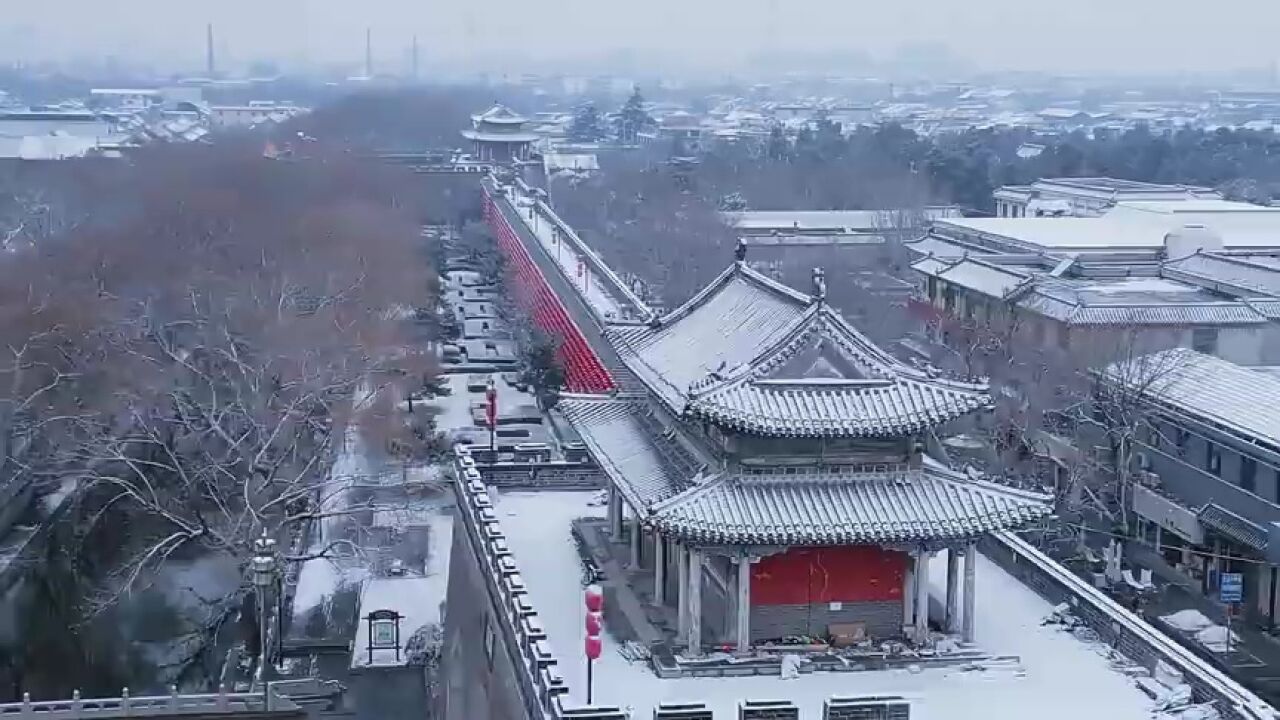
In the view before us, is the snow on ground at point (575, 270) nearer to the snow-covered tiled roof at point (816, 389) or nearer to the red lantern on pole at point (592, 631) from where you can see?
the snow-covered tiled roof at point (816, 389)

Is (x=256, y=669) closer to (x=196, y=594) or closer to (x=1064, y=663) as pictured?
(x=196, y=594)

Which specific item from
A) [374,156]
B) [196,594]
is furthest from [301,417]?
[374,156]

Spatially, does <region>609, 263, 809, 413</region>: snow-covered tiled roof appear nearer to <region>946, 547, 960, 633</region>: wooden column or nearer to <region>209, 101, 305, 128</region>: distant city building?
<region>946, 547, 960, 633</region>: wooden column

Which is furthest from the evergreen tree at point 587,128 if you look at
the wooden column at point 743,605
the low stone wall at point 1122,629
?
the wooden column at point 743,605

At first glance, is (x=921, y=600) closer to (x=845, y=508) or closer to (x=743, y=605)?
(x=845, y=508)

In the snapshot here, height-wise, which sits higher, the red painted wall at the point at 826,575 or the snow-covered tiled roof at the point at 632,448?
the snow-covered tiled roof at the point at 632,448

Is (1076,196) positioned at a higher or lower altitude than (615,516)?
higher

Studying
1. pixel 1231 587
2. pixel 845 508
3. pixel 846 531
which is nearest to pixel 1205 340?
pixel 1231 587
